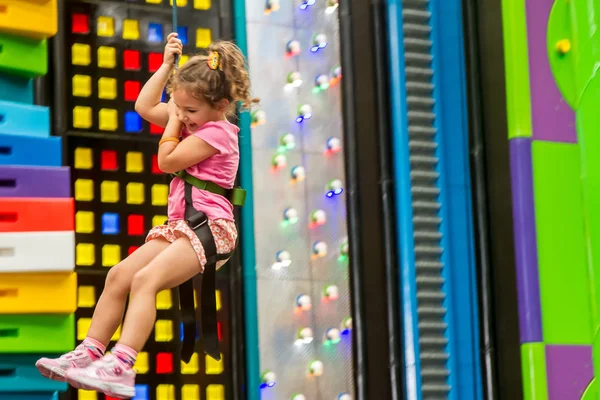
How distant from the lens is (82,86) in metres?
5.64

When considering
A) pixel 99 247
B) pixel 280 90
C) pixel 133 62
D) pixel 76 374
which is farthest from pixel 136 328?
pixel 280 90

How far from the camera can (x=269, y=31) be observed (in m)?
6.21

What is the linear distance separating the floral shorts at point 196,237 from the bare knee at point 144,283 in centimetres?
15

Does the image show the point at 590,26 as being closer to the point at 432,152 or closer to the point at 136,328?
the point at 432,152

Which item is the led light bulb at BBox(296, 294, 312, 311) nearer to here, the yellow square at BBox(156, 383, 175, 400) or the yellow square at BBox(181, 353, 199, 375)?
the yellow square at BBox(181, 353, 199, 375)

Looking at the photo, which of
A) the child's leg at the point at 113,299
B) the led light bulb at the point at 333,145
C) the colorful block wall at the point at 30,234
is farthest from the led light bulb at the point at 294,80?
the child's leg at the point at 113,299

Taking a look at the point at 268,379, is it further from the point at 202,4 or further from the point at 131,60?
the point at 202,4

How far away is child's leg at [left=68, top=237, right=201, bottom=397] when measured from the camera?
327 centimetres

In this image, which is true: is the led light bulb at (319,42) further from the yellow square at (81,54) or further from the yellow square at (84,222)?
the yellow square at (84,222)

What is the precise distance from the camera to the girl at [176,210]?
338 cm

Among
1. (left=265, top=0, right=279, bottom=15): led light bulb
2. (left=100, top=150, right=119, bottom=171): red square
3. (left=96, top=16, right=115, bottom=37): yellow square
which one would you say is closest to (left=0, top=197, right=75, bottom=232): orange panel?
(left=100, top=150, right=119, bottom=171): red square

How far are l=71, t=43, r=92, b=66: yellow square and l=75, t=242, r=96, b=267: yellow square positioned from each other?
2.90 ft

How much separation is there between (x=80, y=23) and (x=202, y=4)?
0.66 meters

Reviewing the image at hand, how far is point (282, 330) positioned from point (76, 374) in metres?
2.83
